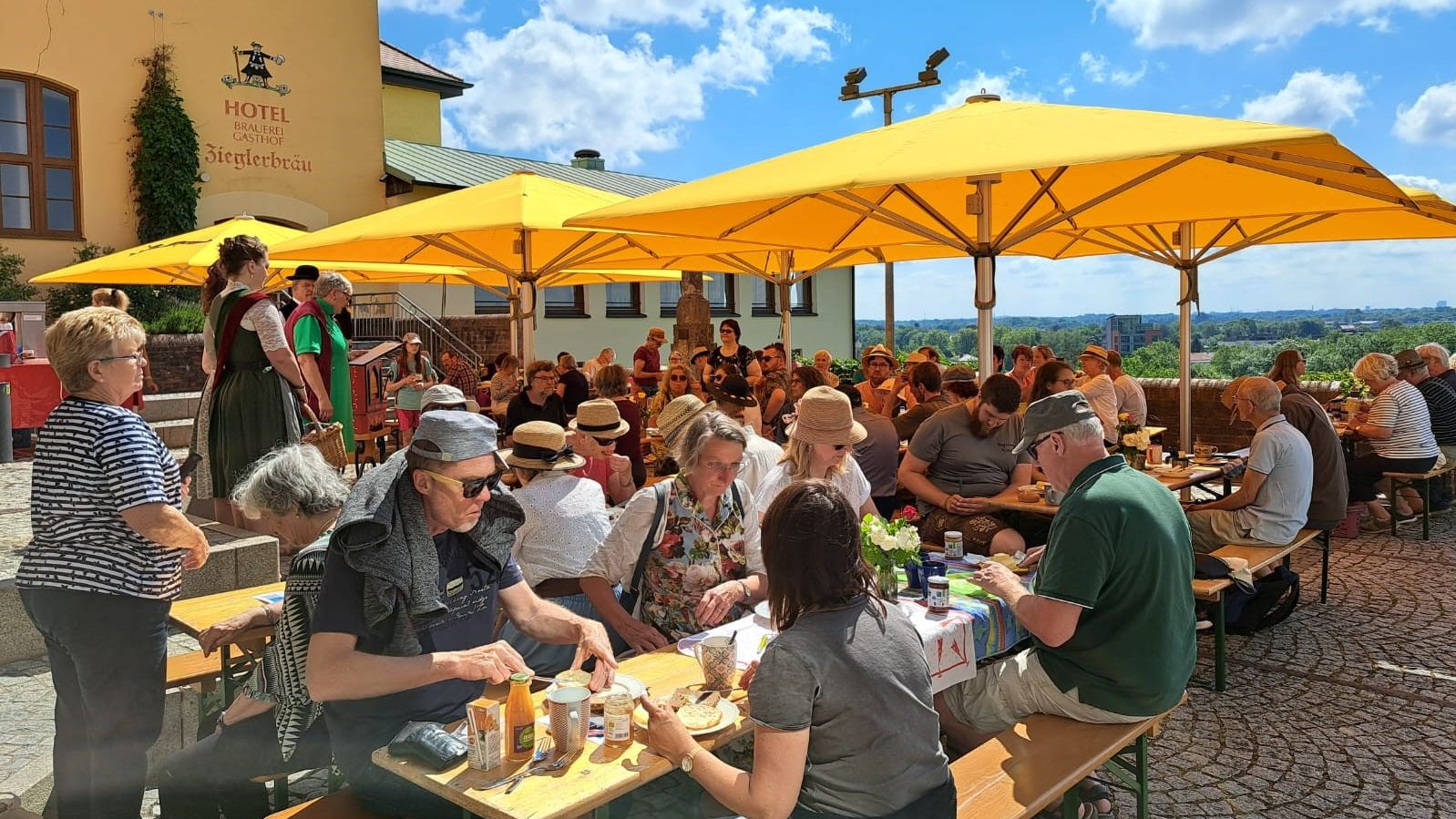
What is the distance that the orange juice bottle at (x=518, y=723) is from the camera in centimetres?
265

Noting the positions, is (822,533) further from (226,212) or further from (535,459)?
(226,212)

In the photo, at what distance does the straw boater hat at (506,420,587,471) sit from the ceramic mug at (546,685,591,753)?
192 cm

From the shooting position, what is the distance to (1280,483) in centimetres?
614

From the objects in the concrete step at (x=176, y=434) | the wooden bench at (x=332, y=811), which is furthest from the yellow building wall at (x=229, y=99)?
the wooden bench at (x=332, y=811)

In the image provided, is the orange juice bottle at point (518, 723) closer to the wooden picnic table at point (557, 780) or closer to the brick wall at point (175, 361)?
the wooden picnic table at point (557, 780)

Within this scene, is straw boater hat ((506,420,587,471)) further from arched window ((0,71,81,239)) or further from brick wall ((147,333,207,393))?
arched window ((0,71,81,239))

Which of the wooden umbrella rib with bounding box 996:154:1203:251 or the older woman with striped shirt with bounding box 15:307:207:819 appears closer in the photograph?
the older woman with striped shirt with bounding box 15:307:207:819

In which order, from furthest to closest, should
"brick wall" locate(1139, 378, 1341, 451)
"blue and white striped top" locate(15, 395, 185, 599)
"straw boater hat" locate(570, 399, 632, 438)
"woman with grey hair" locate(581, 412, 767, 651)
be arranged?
"brick wall" locate(1139, 378, 1341, 451), "straw boater hat" locate(570, 399, 632, 438), "woman with grey hair" locate(581, 412, 767, 651), "blue and white striped top" locate(15, 395, 185, 599)

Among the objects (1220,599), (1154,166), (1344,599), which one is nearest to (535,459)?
(1220,599)

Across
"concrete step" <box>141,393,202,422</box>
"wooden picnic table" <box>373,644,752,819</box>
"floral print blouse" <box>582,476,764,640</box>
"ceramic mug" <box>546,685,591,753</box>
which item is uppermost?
"concrete step" <box>141,393,202,422</box>

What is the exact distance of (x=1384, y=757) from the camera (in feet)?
14.9

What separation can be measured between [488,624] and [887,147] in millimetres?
→ 3405

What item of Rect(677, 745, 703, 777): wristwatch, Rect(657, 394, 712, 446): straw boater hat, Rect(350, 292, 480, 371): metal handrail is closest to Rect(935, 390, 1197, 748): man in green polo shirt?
Rect(677, 745, 703, 777): wristwatch

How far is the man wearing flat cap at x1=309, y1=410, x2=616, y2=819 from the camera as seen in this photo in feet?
8.91
